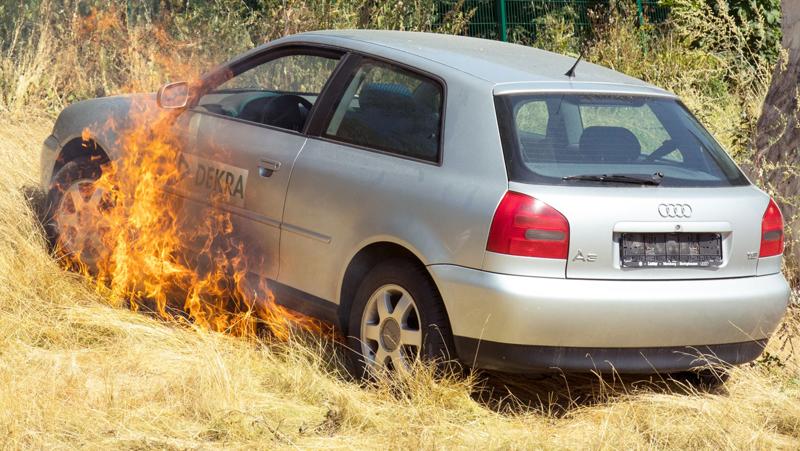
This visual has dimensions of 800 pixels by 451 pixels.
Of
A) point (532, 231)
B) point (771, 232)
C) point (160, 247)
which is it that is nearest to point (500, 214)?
point (532, 231)

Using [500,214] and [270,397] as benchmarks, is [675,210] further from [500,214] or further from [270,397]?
[270,397]

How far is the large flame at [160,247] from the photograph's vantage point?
6.31 m

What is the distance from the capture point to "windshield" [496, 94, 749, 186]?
5152 millimetres

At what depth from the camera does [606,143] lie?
5344mm

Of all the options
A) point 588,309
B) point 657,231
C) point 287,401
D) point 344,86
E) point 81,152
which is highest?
point 344,86

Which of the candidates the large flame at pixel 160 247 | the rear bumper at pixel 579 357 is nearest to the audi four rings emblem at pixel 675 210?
the rear bumper at pixel 579 357

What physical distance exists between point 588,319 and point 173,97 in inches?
116

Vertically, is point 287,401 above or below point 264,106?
below

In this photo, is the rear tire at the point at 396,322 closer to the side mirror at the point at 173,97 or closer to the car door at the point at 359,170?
the car door at the point at 359,170

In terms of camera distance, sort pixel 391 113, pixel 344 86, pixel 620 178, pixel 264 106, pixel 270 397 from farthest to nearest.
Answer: pixel 264 106 → pixel 344 86 → pixel 391 113 → pixel 270 397 → pixel 620 178

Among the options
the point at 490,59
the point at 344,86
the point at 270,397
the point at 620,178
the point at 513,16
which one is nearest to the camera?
the point at 620,178

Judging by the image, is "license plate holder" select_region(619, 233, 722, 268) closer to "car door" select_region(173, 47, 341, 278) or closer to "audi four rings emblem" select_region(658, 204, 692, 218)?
"audi four rings emblem" select_region(658, 204, 692, 218)

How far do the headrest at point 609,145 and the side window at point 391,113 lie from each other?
0.66m

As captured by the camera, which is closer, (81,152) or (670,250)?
(670,250)
